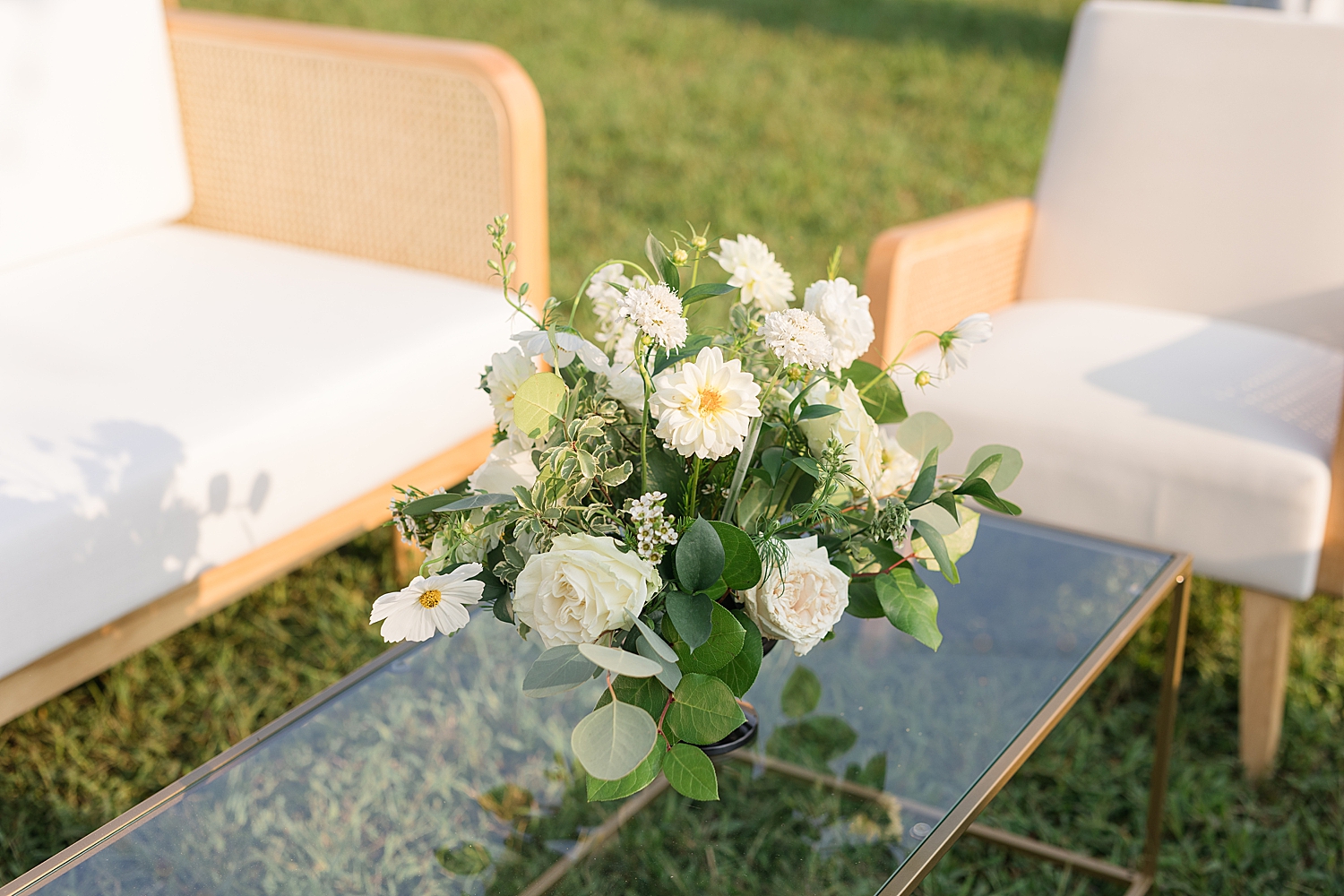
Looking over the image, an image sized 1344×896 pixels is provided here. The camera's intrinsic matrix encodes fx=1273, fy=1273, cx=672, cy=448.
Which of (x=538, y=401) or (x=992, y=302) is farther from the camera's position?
(x=992, y=302)

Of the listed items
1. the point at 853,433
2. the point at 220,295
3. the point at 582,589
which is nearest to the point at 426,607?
the point at 582,589

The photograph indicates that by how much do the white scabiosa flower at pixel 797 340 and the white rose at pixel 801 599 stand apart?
5.5 inches

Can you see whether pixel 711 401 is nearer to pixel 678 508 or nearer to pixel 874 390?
pixel 678 508

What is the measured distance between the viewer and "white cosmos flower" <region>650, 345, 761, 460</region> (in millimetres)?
815

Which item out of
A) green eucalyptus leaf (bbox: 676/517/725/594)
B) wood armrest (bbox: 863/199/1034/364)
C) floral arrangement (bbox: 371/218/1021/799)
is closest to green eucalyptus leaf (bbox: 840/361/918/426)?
floral arrangement (bbox: 371/218/1021/799)

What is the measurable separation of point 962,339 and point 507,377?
13.2 inches

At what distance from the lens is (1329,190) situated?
1893mm

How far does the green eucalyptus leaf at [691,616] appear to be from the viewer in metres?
0.84

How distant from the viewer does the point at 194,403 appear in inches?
54.7

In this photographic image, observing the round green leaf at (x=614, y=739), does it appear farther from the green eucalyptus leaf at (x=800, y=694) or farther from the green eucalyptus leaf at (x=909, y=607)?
the green eucalyptus leaf at (x=800, y=694)

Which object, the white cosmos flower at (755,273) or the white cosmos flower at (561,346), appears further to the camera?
the white cosmos flower at (755,273)

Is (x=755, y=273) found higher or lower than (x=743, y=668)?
higher

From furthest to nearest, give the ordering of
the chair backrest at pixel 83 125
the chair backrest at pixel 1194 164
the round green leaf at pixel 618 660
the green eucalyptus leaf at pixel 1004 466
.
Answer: the chair backrest at pixel 1194 164 → the chair backrest at pixel 83 125 → the green eucalyptus leaf at pixel 1004 466 → the round green leaf at pixel 618 660

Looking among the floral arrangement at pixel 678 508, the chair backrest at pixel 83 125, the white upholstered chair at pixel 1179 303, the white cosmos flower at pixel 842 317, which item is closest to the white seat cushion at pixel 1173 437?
the white upholstered chair at pixel 1179 303
